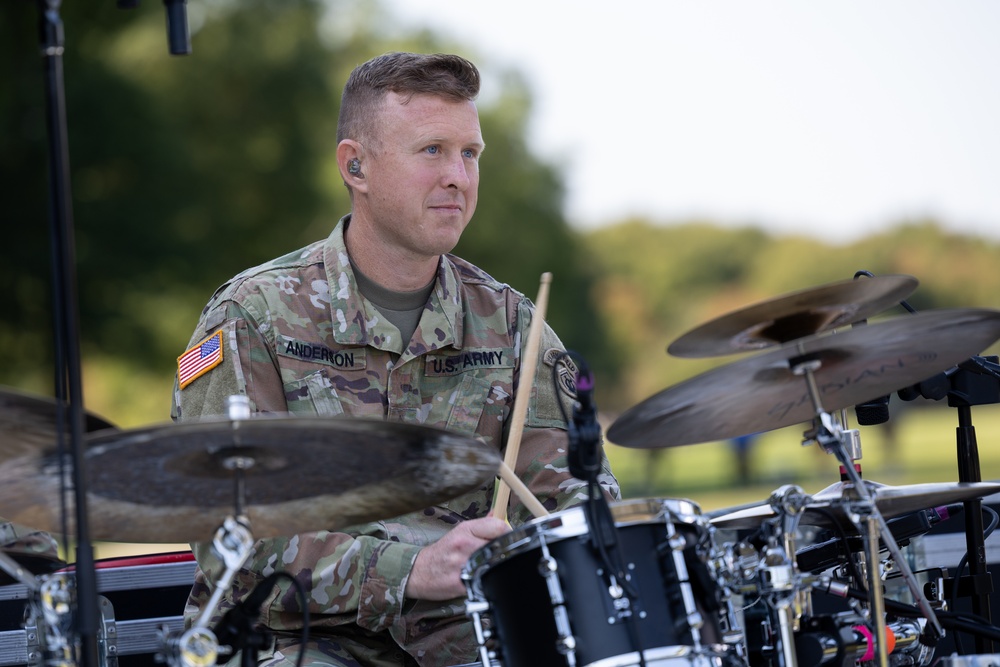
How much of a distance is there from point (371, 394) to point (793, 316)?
110 cm

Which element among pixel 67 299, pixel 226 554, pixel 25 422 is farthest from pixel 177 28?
pixel 226 554

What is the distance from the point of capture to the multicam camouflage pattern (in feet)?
8.77

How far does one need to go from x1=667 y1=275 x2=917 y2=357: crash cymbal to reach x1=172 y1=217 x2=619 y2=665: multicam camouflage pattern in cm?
59

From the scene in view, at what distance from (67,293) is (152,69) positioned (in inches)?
645

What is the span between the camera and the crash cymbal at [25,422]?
189 centimetres

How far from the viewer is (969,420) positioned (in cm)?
290

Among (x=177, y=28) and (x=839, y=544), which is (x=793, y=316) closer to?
(x=839, y=544)

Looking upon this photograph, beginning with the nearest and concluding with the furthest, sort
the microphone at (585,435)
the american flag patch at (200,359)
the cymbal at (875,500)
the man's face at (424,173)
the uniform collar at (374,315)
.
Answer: the microphone at (585,435), the cymbal at (875,500), the american flag patch at (200,359), the uniform collar at (374,315), the man's face at (424,173)

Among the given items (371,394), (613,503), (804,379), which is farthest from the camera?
(371,394)

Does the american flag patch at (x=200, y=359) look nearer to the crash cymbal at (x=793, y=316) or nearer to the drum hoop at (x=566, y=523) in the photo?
the drum hoop at (x=566, y=523)

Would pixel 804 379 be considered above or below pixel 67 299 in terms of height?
below

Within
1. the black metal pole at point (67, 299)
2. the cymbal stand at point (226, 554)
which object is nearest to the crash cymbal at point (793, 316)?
the cymbal stand at point (226, 554)

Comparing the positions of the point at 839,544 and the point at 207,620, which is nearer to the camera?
the point at 207,620

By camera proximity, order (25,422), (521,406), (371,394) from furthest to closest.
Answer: (371,394)
(521,406)
(25,422)
